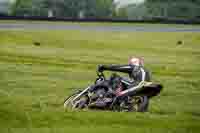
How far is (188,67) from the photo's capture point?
20516 millimetres

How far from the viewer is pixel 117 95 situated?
14.1 m

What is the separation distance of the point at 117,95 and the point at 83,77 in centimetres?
485

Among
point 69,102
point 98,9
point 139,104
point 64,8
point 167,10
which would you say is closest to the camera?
point 139,104

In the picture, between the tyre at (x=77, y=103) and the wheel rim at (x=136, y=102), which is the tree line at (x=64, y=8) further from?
the wheel rim at (x=136, y=102)

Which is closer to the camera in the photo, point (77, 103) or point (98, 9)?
point (77, 103)

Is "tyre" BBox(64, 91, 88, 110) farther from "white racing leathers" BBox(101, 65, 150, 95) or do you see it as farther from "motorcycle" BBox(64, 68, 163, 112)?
"white racing leathers" BBox(101, 65, 150, 95)

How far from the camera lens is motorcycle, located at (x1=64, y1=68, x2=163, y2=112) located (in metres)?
13.9

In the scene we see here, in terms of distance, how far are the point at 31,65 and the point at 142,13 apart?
13.7 m

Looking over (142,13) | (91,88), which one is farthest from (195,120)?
(142,13)

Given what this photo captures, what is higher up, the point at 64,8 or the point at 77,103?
the point at 64,8

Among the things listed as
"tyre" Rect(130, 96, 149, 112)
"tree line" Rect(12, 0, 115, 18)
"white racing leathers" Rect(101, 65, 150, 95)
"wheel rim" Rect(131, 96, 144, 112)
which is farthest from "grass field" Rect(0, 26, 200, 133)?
"tree line" Rect(12, 0, 115, 18)

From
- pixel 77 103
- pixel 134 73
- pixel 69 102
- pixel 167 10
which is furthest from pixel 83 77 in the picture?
pixel 167 10

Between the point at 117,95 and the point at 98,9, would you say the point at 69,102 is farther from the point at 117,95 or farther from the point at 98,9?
the point at 98,9

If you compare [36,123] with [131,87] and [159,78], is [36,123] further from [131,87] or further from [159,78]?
[159,78]
